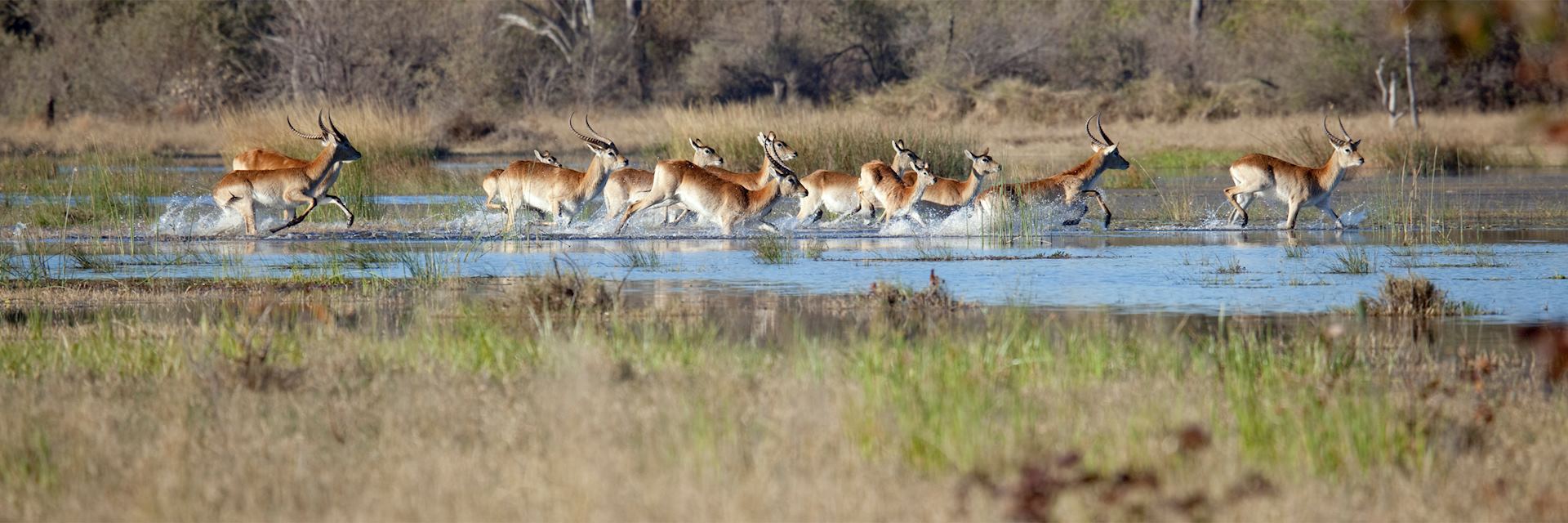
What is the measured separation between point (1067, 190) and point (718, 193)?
11.9 ft

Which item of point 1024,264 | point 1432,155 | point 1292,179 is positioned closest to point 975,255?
point 1024,264

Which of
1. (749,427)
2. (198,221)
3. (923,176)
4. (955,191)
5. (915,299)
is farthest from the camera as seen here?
(198,221)

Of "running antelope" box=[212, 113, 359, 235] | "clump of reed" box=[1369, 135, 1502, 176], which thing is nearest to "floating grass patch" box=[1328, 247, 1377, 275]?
"running antelope" box=[212, 113, 359, 235]

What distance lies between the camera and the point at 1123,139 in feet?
116

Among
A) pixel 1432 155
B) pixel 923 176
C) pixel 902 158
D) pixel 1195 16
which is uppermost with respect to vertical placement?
pixel 1195 16

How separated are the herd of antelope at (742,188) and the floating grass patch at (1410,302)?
21.0ft

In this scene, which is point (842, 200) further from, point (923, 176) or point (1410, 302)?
point (1410, 302)

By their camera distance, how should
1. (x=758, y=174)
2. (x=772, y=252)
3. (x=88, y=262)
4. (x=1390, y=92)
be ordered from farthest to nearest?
(x=1390, y=92)
(x=758, y=174)
(x=772, y=252)
(x=88, y=262)

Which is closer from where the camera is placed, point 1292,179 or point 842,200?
point 1292,179

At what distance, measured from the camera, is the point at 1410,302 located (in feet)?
30.1

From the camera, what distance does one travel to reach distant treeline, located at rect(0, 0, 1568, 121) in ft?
139

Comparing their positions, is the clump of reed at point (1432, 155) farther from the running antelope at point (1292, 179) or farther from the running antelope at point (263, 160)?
the running antelope at point (263, 160)

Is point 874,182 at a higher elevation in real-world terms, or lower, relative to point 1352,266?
higher

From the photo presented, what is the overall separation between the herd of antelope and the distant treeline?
75.6 ft
